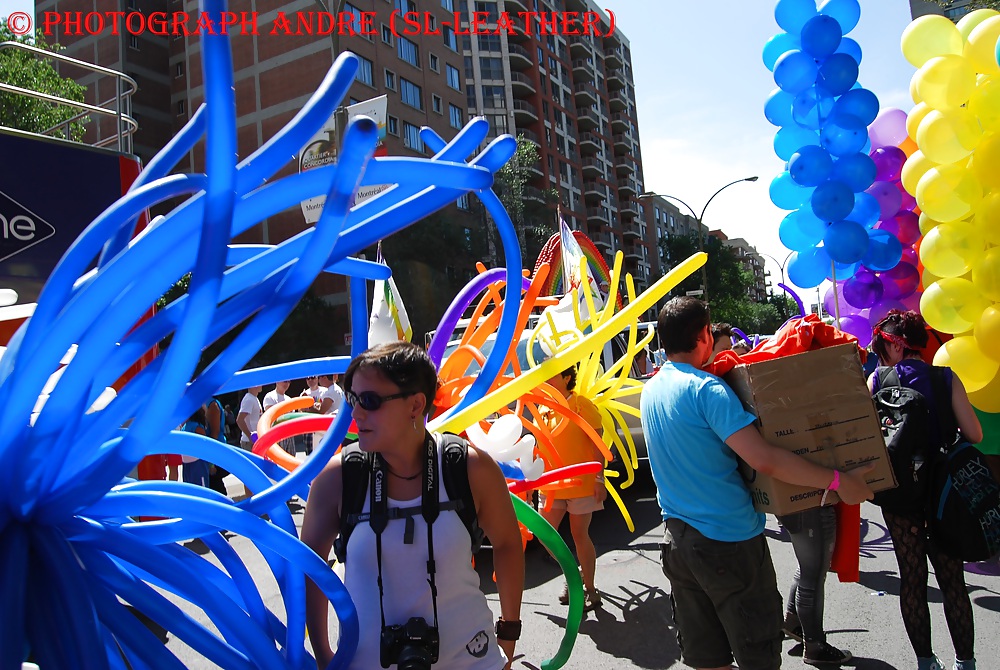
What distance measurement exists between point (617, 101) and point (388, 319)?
67230mm

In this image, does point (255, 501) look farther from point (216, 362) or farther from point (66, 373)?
point (66, 373)

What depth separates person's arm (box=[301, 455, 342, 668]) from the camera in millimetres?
1873

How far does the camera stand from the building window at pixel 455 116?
38750 mm

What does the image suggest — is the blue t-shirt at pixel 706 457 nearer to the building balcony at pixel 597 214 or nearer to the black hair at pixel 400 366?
the black hair at pixel 400 366

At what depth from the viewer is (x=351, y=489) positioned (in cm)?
192

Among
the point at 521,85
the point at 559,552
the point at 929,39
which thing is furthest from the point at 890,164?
the point at 521,85

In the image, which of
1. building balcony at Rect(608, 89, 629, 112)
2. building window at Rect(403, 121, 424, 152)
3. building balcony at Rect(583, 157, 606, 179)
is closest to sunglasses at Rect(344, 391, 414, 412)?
building window at Rect(403, 121, 424, 152)

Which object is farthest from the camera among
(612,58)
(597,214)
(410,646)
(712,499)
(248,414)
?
(612,58)

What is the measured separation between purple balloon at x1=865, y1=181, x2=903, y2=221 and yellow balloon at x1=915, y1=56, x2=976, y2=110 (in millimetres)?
1008

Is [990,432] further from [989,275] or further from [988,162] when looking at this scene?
[988,162]

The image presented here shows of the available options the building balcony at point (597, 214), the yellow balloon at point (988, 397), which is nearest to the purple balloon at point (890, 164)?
the yellow balloon at point (988, 397)

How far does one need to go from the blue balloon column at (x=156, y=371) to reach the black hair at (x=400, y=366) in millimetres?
420

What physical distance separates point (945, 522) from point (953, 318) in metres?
2.21

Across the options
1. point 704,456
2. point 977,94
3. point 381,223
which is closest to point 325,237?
point 381,223
